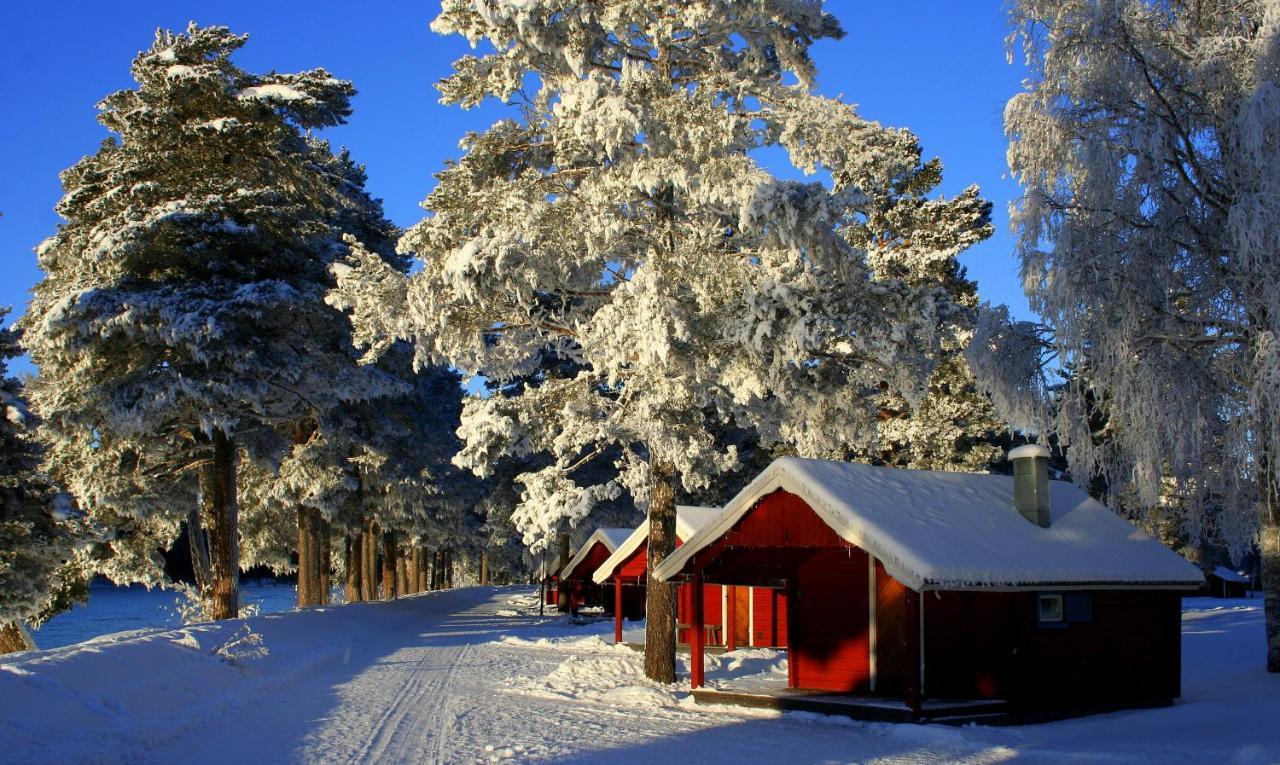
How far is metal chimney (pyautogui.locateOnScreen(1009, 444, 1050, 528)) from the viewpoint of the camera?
1725cm

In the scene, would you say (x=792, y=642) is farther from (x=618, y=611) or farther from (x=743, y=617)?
(x=618, y=611)

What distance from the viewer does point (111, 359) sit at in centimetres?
2241

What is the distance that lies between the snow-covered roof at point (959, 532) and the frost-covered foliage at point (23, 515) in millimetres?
11132

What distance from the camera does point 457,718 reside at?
47.0 feet

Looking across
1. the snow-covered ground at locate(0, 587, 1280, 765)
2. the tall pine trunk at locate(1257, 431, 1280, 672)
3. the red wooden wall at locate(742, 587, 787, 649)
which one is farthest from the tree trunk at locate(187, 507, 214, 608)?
the tall pine trunk at locate(1257, 431, 1280, 672)

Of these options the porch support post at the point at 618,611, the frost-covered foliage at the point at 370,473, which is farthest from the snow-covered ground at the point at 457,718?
the frost-covered foliage at the point at 370,473

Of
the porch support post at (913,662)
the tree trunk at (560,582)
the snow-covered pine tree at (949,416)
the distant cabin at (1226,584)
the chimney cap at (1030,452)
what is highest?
the snow-covered pine tree at (949,416)

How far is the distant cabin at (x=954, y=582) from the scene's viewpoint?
49.0 feet

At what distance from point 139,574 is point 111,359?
6.84 m

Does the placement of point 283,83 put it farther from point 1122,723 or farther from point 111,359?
point 1122,723

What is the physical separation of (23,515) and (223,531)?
16.2 ft

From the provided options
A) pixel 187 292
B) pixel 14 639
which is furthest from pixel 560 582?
pixel 187 292

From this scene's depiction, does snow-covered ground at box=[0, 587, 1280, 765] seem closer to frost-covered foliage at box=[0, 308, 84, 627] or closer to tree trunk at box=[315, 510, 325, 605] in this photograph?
frost-covered foliage at box=[0, 308, 84, 627]

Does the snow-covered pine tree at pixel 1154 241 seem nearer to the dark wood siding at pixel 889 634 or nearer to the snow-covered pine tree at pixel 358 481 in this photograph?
the dark wood siding at pixel 889 634
